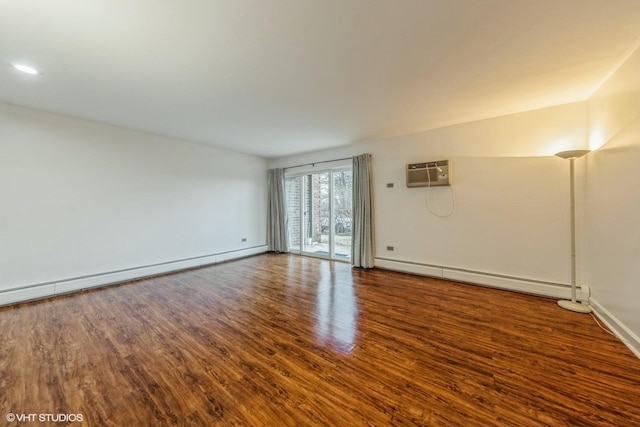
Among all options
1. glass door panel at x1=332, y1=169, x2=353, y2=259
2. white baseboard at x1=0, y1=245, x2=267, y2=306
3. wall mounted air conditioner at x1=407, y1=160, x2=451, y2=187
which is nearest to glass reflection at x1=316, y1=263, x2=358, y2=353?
glass door panel at x1=332, y1=169, x2=353, y2=259

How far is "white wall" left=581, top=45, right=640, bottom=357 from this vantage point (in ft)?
6.57

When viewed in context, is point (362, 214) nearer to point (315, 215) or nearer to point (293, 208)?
point (315, 215)

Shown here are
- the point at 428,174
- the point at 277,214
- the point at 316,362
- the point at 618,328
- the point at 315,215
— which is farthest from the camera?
the point at 277,214

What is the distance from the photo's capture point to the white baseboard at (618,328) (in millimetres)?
1967

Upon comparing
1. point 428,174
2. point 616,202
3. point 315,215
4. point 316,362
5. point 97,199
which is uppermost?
point 428,174

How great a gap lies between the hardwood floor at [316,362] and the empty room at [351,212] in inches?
0.7

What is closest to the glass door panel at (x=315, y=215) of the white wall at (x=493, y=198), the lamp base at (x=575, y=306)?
the white wall at (x=493, y=198)

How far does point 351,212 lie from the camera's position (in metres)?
5.18

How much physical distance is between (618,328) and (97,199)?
6.51 m

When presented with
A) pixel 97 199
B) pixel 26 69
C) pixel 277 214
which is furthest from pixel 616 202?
pixel 97 199

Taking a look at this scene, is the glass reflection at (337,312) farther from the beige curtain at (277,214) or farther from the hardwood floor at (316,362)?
the beige curtain at (277,214)

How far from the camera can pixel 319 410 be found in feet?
4.78

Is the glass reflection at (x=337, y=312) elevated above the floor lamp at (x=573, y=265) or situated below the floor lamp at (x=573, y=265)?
below

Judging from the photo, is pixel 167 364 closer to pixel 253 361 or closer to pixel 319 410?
pixel 253 361
